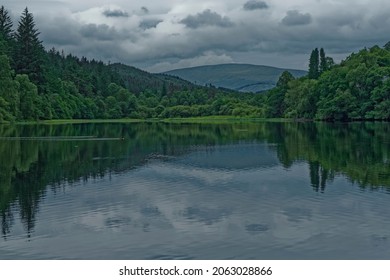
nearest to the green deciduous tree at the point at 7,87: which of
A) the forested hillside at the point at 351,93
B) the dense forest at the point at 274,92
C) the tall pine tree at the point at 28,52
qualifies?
the dense forest at the point at 274,92

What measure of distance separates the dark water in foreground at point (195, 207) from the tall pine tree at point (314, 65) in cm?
12463

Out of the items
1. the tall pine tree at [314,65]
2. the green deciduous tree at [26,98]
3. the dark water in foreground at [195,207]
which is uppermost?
the tall pine tree at [314,65]

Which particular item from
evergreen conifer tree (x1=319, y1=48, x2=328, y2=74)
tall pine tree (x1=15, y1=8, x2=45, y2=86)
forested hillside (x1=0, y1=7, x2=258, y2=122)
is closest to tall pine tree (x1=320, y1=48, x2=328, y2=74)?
evergreen conifer tree (x1=319, y1=48, x2=328, y2=74)

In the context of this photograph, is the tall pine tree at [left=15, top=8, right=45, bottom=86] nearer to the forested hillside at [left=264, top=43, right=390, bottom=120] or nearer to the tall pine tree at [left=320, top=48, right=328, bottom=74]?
the forested hillside at [left=264, top=43, right=390, bottom=120]

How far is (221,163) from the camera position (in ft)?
138

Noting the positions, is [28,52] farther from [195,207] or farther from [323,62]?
[195,207]

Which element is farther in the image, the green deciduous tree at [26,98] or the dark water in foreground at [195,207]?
the green deciduous tree at [26,98]

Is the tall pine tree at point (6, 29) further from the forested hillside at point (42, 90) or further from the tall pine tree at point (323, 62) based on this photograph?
the tall pine tree at point (323, 62)

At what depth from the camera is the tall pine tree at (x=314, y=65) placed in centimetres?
16800

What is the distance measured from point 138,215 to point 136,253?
5541mm

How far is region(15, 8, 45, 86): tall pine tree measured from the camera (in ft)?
431

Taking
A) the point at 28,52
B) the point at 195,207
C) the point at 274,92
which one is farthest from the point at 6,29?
the point at 195,207

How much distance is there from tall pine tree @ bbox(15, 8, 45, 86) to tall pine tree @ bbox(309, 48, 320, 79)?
255 feet
